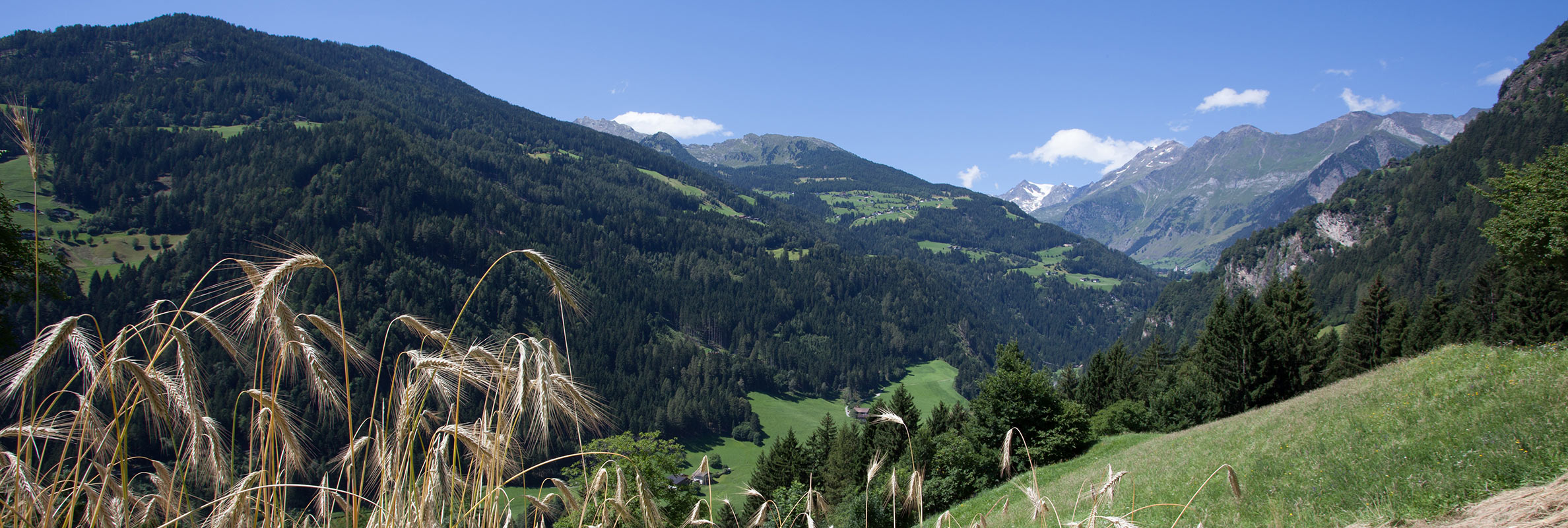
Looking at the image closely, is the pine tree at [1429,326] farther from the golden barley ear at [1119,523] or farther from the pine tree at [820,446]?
the golden barley ear at [1119,523]

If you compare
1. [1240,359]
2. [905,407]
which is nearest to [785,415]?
[905,407]

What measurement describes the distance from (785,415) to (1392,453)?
134406 millimetres

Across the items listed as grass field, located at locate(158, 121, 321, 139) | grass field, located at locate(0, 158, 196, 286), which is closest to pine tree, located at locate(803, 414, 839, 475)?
grass field, located at locate(0, 158, 196, 286)

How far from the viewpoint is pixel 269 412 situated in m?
4.10

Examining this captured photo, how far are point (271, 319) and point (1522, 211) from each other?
3339cm

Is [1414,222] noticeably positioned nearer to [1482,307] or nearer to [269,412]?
[1482,307]

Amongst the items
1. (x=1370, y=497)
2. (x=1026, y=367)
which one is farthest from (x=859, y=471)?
(x=1370, y=497)

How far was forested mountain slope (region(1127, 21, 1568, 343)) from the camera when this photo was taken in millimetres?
104250

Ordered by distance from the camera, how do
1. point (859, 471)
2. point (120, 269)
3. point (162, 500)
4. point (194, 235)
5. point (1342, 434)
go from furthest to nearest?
point (194, 235)
point (120, 269)
point (859, 471)
point (1342, 434)
point (162, 500)

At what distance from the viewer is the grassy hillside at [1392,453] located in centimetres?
791

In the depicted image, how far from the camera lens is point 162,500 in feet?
14.9

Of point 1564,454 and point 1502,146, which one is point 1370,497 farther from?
point 1502,146

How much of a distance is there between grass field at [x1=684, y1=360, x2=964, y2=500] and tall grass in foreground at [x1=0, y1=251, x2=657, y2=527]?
8204cm

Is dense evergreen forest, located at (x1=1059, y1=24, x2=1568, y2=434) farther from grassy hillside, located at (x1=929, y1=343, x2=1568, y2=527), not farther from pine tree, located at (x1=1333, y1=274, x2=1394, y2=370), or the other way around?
grassy hillside, located at (x1=929, y1=343, x2=1568, y2=527)
